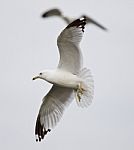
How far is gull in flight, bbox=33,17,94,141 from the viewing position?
308 inches

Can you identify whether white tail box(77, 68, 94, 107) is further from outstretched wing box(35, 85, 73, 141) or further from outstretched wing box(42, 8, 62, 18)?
outstretched wing box(42, 8, 62, 18)

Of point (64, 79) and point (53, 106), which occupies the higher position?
point (64, 79)

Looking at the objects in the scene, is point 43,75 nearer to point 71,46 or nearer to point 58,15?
point 71,46

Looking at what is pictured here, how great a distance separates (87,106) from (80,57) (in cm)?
57

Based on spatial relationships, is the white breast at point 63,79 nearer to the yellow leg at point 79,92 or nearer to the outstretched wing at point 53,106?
the yellow leg at point 79,92

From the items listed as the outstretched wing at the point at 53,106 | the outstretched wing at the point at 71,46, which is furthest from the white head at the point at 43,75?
the outstretched wing at the point at 53,106

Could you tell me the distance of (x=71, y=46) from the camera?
7902 millimetres

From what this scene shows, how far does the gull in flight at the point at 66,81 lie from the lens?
7.82 meters

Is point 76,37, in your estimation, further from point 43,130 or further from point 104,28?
point 43,130

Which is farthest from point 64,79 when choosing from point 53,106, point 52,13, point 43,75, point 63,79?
point 52,13

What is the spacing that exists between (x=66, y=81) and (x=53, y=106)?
0.62 metres

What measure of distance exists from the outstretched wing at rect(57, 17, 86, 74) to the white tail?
0.29 ft

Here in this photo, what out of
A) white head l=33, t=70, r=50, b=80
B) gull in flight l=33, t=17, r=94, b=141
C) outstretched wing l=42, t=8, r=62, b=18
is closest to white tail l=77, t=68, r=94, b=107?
gull in flight l=33, t=17, r=94, b=141

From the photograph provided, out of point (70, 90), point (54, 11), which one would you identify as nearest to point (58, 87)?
point (70, 90)
